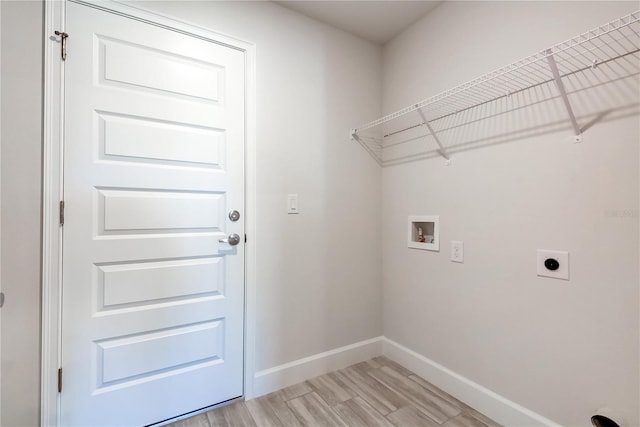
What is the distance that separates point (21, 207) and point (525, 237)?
2265 mm

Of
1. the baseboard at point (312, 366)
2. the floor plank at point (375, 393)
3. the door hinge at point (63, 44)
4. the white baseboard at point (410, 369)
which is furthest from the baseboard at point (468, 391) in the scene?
the door hinge at point (63, 44)

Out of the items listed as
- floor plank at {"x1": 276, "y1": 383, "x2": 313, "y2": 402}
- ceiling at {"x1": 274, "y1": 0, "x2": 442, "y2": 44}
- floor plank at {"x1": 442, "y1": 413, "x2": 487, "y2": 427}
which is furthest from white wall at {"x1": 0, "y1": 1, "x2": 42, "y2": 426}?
floor plank at {"x1": 442, "y1": 413, "x2": 487, "y2": 427}

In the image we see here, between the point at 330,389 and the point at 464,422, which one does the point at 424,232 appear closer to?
the point at 464,422

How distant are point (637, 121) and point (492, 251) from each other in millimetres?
773

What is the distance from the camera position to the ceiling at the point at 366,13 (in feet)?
6.05

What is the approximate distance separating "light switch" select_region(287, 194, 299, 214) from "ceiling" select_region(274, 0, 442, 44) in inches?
46.9

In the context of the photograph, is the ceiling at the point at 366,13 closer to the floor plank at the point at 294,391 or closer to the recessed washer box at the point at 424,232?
the recessed washer box at the point at 424,232

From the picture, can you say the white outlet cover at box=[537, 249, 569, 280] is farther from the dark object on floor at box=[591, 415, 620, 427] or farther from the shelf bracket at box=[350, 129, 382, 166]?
the shelf bracket at box=[350, 129, 382, 166]

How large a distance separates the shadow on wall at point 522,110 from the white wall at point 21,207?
5.93ft

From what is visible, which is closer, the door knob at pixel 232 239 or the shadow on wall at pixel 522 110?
the shadow on wall at pixel 522 110

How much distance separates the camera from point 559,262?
1.33 metres

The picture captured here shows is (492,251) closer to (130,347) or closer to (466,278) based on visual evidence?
(466,278)

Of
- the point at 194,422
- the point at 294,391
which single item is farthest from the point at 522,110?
the point at 194,422

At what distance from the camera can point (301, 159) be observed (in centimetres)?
194
